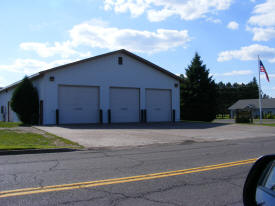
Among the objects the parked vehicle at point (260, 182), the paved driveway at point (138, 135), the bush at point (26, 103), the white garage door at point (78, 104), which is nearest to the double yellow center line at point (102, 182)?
the parked vehicle at point (260, 182)

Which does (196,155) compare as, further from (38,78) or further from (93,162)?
(38,78)

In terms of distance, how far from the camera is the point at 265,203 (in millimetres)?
2188

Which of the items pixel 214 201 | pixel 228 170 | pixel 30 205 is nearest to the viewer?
pixel 30 205

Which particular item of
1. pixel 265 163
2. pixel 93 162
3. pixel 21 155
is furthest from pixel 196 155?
pixel 265 163

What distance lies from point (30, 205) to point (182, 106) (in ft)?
122

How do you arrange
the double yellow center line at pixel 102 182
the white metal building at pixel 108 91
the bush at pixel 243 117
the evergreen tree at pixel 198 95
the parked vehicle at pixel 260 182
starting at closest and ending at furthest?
the parked vehicle at pixel 260 182, the double yellow center line at pixel 102 182, the white metal building at pixel 108 91, the bush at pixel 243 117, the evergreen tree at pixel 198 95

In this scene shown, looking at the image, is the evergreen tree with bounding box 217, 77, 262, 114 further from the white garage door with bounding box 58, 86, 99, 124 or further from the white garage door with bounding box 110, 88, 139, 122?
the white garage door with bounding box 58, 86, 99, 124

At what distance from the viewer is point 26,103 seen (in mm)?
24312

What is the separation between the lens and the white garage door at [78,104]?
24.0 m

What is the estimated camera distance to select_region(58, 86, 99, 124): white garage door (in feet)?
78.8

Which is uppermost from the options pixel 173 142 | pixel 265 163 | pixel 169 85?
pixel 169 85

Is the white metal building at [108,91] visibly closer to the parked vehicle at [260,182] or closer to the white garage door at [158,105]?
the white garage door at [158,105]

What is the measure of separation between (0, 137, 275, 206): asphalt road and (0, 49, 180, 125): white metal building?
611 inches

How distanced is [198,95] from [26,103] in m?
23.7
